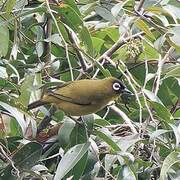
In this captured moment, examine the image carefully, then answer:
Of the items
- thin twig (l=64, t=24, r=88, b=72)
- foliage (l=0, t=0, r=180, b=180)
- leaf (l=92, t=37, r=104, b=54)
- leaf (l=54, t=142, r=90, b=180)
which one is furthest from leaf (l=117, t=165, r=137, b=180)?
leaf (l=92, t=37, r=104, b=54)

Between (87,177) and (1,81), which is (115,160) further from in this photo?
(1,81)

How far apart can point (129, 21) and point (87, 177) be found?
476 mm

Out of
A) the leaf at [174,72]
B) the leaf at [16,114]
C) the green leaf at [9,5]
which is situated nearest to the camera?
the leaf at [16,114]

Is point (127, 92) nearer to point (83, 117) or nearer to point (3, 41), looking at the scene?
point (83, 117)

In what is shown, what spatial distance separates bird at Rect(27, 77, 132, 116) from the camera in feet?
5.73

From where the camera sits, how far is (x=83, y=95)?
1.81 meters

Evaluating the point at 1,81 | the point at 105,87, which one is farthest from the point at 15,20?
the point at 105,87

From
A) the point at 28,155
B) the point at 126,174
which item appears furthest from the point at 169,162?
the point at 28,155

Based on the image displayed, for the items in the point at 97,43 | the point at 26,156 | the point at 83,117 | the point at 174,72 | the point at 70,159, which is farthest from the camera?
the point at 97,43

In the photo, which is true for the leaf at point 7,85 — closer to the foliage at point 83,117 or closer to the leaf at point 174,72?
the foliage at point 83,117

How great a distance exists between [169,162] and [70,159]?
0.80 ft

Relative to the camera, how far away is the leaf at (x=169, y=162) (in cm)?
151

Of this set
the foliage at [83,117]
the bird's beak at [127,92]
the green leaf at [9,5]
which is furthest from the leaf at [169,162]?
the green leaf at [9,5]

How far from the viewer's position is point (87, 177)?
1672 mm
